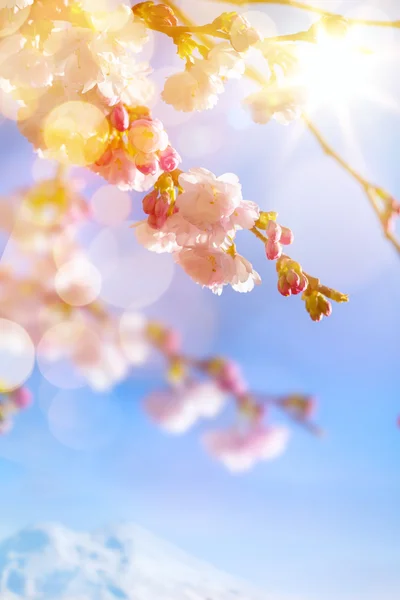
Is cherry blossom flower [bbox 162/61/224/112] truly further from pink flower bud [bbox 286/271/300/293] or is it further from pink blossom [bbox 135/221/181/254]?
pink flower bud [bbox 286/271/300/293]

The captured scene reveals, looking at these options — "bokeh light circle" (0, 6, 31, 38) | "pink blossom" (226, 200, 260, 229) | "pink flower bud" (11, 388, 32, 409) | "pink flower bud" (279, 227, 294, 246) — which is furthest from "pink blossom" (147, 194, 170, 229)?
"pink flower bud" (11, 388, 32, 409)

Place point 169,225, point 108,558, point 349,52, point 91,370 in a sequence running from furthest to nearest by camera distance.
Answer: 1. point 108,558
2. point 91,370
3. point 169,225
4. point 349,52

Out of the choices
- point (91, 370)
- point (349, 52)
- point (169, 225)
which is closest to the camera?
point (349, 52)

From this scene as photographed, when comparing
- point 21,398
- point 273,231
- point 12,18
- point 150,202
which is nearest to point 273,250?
point 273,231

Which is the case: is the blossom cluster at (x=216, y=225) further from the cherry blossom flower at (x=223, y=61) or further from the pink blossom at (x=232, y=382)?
the pink blossom at (x=232, y=382)

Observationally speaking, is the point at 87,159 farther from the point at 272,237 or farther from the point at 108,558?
the point at 108,558

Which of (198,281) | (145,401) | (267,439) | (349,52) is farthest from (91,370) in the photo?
(349,52)

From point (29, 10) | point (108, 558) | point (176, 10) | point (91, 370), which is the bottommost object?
point (108, 558)

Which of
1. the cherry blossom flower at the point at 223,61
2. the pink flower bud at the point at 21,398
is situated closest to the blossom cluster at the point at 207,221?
the cherry blossom flower at the point at 223,61
